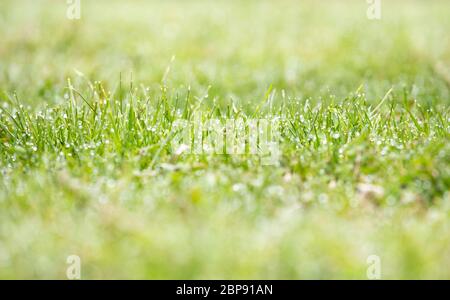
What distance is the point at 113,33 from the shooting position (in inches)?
221

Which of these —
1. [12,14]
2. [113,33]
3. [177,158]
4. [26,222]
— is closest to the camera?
[26,222]

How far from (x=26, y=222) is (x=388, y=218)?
138 cm

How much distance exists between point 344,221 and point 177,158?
0.88 metres

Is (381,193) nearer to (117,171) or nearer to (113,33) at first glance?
(117,171)

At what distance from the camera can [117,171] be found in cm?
243

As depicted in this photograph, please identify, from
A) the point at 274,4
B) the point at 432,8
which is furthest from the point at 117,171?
the point at 432,8

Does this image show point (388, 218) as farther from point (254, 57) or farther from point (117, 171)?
point (254, 57)

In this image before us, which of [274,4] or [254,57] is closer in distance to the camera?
[254,57]

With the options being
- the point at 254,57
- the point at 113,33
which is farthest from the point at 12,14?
the point at 254,57
